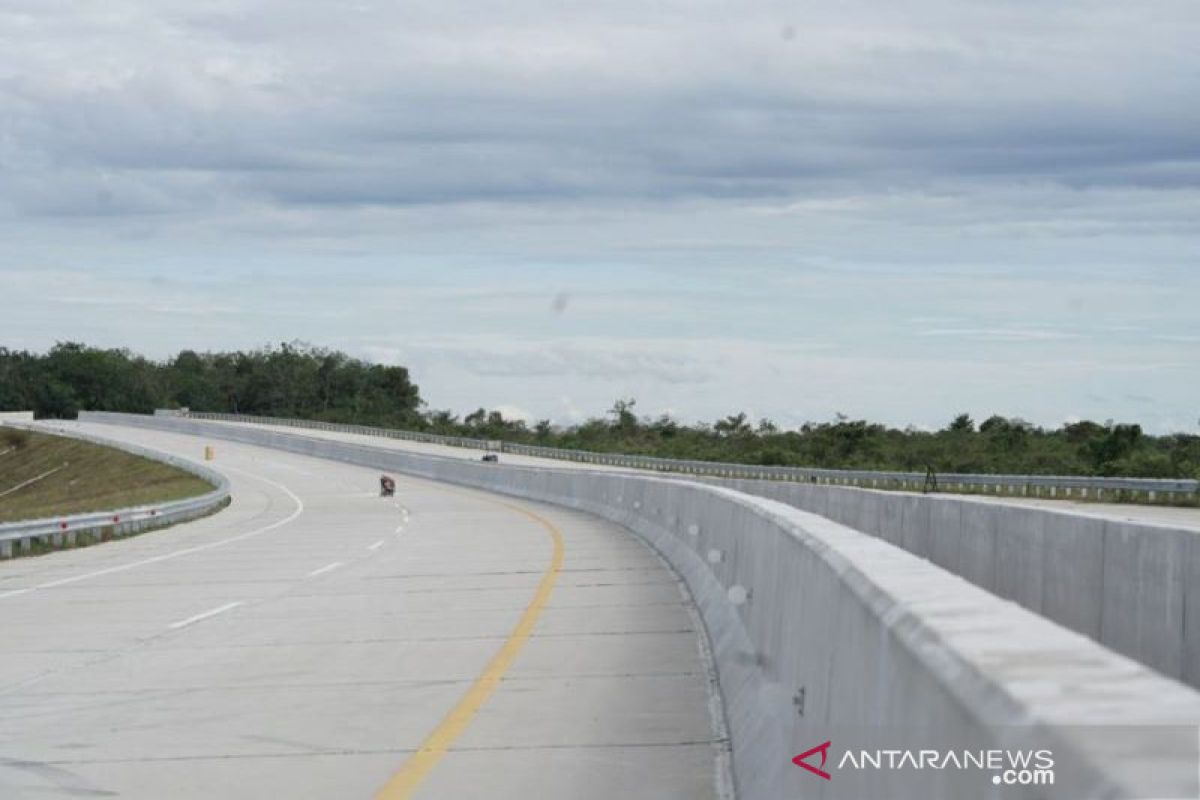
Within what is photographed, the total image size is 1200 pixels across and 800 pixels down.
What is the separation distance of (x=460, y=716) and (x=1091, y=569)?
5057 millimetres

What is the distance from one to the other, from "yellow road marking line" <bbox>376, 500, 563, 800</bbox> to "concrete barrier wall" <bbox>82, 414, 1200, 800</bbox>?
1687 millimetres

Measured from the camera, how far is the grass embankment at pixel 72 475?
278 feet

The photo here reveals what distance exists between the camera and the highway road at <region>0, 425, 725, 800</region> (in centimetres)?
1064

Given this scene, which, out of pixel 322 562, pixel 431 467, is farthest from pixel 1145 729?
pixel 431 467

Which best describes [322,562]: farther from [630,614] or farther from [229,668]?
[229,668]

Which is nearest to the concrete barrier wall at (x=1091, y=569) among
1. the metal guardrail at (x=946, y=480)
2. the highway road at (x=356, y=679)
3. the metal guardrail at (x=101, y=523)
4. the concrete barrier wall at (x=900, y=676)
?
the concrete barrier wall at (x=900, y=676)

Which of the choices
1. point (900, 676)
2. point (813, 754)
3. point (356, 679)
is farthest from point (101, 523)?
point (900, 676)

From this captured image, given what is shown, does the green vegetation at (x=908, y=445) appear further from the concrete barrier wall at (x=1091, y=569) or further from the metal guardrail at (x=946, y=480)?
the concrete barrier wall at (x=1091, y=569)

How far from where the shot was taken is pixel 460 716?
1278 cm

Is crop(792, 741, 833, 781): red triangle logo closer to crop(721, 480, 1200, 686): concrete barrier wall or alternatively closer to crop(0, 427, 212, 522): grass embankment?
crop(721, 480, 1200, 686): concrete barrier wall

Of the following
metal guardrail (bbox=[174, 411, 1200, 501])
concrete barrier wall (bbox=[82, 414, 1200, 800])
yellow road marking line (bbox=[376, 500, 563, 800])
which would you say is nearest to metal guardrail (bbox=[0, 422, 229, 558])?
yellow road marking line (bbox=[376, 500, 563, 800])

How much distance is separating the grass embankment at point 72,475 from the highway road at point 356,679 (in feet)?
155

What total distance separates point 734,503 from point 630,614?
2968 millimetres

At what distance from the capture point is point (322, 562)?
30.2 m
